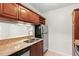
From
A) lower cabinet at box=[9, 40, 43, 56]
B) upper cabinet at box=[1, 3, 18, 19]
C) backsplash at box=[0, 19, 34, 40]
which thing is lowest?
lower cabinet at box=[9, 40, 43, 56]

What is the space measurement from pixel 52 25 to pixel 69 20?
103 centimetres

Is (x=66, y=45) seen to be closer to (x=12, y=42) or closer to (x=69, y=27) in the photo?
(x=69, y=27)

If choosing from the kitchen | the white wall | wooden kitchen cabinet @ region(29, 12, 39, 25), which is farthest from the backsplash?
the white wall

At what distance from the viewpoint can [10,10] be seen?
5.92 ft

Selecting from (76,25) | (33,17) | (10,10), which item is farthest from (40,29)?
(10,10)

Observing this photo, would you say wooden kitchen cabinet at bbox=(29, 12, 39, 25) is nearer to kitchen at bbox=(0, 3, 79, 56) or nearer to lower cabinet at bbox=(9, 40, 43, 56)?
kitchen at bbox=(0, 3, 79, 56)

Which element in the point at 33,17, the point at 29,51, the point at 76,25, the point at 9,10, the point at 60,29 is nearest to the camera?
the point at 9,10

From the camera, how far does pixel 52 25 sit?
4.88 meters

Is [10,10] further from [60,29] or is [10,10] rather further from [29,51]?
[60,29]

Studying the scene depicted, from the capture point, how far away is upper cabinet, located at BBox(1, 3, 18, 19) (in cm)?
161

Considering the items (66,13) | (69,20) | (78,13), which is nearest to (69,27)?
(69,20)

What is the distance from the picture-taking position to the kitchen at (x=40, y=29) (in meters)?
2.21

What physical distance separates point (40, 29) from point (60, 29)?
1.04 metres

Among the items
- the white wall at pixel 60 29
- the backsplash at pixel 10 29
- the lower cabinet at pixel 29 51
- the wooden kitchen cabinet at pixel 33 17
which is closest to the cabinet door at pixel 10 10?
the backsplash at pixel 10 29
